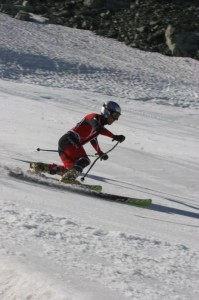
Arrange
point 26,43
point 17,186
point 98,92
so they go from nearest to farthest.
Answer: point 17,186 → point 98,92 → point 26,43

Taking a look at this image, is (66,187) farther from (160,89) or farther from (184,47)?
(184,47)

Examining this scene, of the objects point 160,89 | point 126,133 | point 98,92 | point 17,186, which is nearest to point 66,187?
point 17,186

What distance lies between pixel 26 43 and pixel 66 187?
2230cm

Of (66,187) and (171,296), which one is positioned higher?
(171,296)

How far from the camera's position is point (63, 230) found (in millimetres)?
6098

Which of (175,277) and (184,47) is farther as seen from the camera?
(184,47)

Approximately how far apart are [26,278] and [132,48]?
28.9m

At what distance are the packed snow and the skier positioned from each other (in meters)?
0.70

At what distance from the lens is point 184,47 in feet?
107

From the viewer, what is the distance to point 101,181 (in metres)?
11.0

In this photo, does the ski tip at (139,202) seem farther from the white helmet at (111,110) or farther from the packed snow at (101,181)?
the white helmet at (111,110)

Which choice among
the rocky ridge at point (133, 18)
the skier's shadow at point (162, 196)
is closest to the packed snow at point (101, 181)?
the skier's shadow at point (162, 196)

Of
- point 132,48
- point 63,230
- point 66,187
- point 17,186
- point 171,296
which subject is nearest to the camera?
point 171,296

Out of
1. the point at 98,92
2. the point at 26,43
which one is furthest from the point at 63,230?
the point at 26,43
